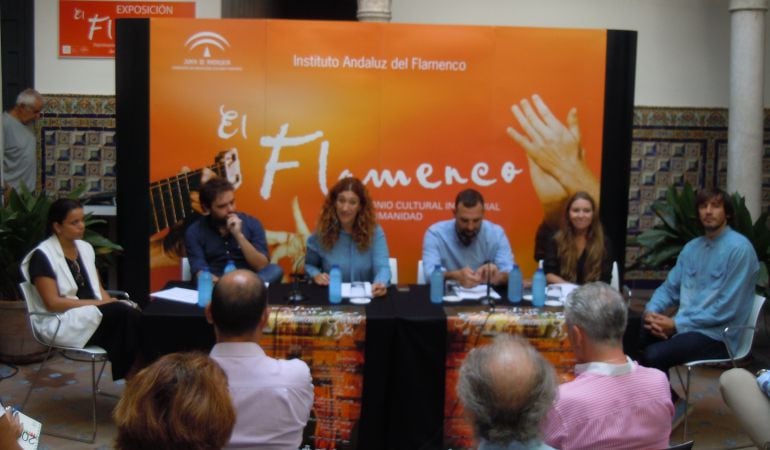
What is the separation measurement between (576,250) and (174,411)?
396 centimetres

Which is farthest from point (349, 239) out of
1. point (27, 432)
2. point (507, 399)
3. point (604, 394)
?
point (507, 399)

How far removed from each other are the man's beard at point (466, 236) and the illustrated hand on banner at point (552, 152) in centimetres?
147

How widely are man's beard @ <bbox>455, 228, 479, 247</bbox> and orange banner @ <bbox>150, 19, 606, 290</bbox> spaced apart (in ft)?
4.21

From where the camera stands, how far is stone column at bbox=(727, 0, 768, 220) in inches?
304

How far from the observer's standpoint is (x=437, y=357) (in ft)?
14.9

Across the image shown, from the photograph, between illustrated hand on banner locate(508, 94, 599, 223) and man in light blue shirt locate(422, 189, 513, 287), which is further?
illustrated hand on banner locate(508, 94, 599, 223)

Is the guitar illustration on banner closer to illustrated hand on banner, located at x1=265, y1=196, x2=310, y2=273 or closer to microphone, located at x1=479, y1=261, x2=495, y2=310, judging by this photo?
illustrated hand on banner, located at x1=265, y1=196, x2=310, y2=273

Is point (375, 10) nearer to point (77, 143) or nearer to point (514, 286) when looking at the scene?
point (77, 143)

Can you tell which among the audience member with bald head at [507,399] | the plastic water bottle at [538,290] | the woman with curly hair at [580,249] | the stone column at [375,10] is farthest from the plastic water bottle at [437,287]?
the stone column at [375,10]

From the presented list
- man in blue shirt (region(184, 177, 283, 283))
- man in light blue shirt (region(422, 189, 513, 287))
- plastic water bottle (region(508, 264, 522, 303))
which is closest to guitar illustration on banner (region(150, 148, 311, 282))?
man in blue shirt (region(184, 177, 283, 283))

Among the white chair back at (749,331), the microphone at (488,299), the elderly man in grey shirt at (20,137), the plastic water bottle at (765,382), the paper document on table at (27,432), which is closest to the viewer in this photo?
the paper document on table at (27,432)

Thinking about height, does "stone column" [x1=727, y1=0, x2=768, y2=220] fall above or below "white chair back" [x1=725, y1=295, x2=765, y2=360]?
above

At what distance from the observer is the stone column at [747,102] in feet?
25.3

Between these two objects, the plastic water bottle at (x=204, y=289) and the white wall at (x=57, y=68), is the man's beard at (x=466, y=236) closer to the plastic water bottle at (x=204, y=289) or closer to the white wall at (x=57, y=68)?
the plastic water bottle at (x=204, y=289)
